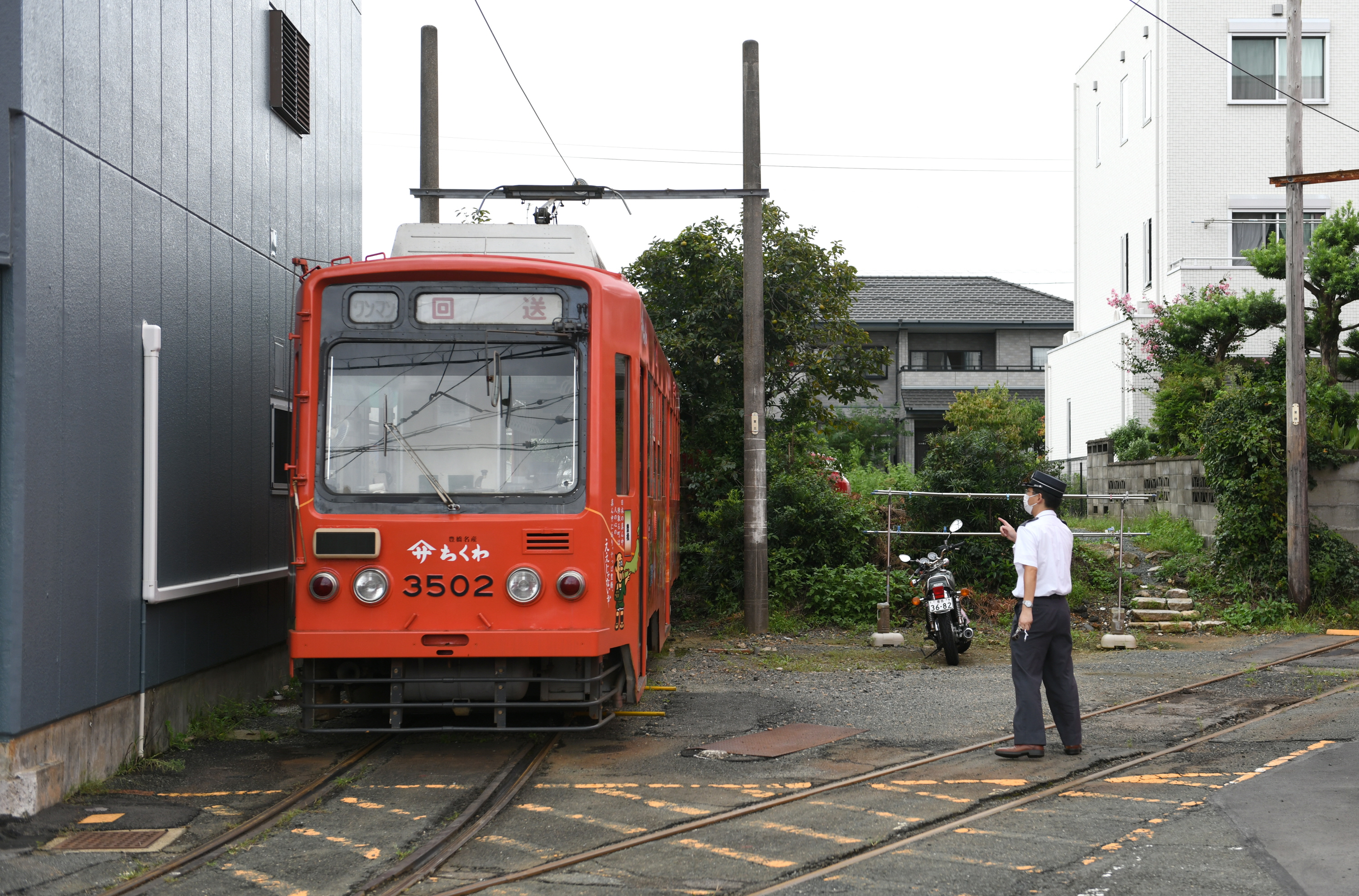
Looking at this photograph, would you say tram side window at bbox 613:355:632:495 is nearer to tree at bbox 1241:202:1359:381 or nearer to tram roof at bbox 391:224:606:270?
tram roof at bbox 391:224:606:270

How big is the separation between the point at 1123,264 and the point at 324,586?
85.2 feet

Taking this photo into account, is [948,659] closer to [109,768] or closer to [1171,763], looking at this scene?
[1171,763]

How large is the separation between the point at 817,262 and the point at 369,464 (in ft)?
35.6

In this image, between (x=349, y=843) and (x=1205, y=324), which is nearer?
(x=349, y=843)

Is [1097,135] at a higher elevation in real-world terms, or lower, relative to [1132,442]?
higher

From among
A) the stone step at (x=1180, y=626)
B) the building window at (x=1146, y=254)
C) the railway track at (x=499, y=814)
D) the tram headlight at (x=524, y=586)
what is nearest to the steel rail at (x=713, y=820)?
the railway track at (x=499, y=814)

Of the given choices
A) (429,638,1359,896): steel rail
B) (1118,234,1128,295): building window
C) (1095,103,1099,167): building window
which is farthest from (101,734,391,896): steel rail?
(1095,103,1099,167): building window

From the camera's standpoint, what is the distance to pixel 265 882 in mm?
5539

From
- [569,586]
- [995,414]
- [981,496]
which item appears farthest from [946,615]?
[995,414]

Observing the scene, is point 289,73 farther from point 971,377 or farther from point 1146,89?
point 971,377

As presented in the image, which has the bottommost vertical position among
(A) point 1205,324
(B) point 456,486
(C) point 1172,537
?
(C) point 1172,537

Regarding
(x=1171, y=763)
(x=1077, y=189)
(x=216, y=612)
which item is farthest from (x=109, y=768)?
(x=1077, y=189)

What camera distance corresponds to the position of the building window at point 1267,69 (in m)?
26.6

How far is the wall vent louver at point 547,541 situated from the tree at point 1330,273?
1348 centimetres
